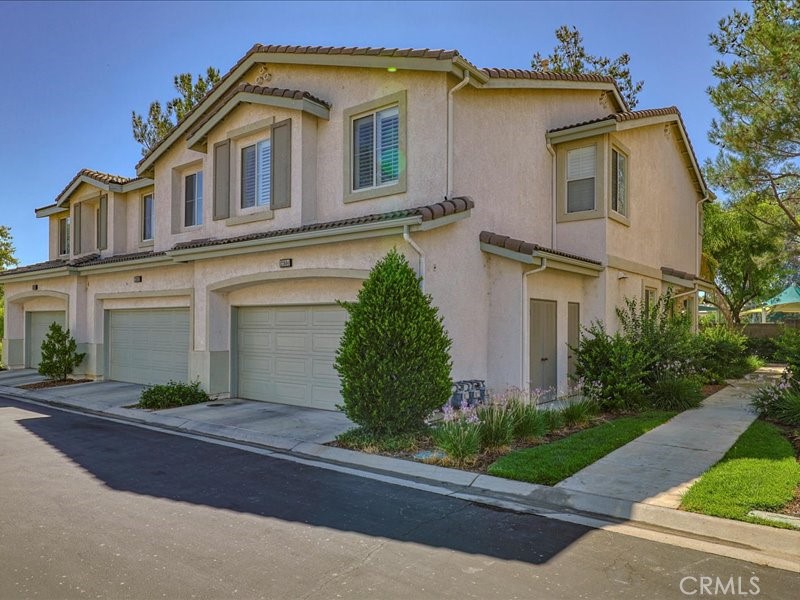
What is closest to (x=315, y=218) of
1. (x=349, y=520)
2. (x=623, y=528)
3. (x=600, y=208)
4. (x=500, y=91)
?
(x=500, y=91)

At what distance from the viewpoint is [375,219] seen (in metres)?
9.64

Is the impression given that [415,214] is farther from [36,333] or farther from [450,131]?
[36,333]

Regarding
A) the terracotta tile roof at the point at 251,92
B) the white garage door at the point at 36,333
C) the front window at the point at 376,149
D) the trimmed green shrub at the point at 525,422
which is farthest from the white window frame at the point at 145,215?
the trimmed green shrub at the point at 525,422

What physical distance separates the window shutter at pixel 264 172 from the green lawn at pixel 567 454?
27.7ft

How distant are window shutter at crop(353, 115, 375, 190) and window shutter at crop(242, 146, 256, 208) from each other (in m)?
3.10

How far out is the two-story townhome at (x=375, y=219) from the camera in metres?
10.6

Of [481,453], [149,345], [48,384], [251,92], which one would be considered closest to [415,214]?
[481,453]

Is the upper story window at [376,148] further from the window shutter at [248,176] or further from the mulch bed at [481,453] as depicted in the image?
the mulch bed at [481,453]

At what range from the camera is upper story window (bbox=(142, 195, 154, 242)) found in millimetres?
18516

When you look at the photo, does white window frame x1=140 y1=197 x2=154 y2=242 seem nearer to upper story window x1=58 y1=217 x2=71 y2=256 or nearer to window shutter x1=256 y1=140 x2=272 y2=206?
upper story window x1=58 y1=217 x2=71 y2=256

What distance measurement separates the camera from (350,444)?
28.7ft

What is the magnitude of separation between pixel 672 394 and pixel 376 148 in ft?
26.3

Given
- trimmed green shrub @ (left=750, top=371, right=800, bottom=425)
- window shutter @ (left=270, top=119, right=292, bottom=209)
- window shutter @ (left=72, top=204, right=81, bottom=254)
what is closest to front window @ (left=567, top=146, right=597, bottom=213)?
trimmed green shrub @ (left=750, top=371, right=800, bottom=425)

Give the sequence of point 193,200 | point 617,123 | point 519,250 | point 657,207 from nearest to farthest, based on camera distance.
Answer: point 519,250, point 617,123, point 193,200, point 657,207
